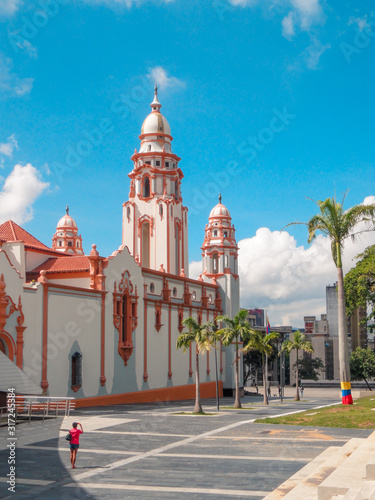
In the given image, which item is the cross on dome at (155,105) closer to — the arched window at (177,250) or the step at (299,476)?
the arched window at (177,250)

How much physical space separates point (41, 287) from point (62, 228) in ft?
123

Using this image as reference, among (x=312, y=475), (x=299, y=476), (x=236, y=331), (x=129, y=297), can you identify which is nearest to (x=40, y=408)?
(x=236, y=331)

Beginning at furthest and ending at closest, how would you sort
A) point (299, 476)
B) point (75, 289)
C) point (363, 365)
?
1. point (363, 365)
2. point (75, 289)
3. point (299, 476)

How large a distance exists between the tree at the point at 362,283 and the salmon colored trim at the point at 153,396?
1569 centimetres

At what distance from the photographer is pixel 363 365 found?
79.9 metres

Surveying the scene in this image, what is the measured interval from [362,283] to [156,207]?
22.0m

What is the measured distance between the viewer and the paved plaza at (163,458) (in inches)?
560

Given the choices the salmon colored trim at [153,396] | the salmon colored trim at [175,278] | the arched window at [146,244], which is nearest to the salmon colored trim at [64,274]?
the salmon colored trim at [175,278]

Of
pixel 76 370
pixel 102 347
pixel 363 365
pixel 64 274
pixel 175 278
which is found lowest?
pixel 363 365

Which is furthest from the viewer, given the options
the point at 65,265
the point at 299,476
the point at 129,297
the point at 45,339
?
the point at 129,297

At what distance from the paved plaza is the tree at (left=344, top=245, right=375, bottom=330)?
18.7 metres

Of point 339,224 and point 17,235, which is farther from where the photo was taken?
point 17,235

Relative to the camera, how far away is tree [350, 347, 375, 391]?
Result: 79688mm

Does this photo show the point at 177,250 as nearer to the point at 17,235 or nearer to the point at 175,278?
the point at 175,278
